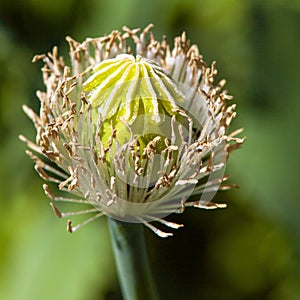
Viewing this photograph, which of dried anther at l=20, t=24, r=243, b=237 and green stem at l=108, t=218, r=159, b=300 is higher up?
dried anther at l=20, t=24, r=243, b=237

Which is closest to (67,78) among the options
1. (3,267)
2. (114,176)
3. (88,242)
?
(114,176)

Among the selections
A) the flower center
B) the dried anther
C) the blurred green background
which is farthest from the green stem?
the blurred green background

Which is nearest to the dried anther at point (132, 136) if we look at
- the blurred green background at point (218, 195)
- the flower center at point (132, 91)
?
the flower center at point (132, 91)

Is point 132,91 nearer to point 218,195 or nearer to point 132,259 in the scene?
point 132,259

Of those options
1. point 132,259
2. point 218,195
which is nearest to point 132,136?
point 132,259

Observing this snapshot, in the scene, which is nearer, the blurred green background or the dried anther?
the dried anther

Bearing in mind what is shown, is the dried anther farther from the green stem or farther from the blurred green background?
the blurred green background
